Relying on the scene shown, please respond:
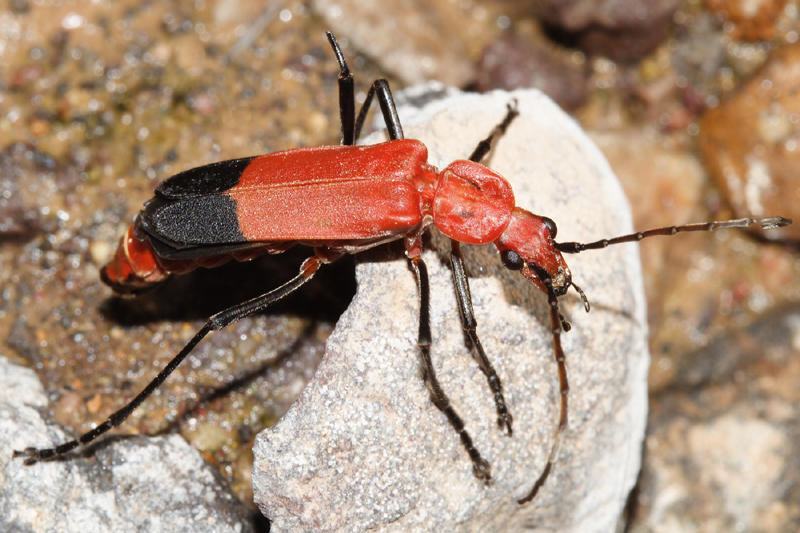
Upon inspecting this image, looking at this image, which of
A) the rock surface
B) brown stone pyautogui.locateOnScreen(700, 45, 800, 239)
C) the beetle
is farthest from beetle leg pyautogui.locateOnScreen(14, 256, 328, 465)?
brown stone pyautogui.locateOnScreen(700, 45, 800, 239)

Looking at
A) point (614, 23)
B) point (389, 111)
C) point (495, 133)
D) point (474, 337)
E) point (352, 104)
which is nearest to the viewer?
point (474, 337)

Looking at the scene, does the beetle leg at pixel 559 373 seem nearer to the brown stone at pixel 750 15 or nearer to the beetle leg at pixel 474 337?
the beetle leg at pixel 474 337

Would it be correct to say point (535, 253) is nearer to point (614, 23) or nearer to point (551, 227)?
point (551, 227)

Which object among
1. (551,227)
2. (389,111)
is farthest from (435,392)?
(389,111)

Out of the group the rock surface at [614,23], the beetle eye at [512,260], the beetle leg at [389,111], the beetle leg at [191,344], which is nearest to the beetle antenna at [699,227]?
the beetle eye at [512,260]

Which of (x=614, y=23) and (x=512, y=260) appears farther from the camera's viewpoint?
(x=614, y=23)

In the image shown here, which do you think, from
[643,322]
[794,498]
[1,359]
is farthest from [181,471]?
[794,498]

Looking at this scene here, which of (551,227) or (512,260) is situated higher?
(551,227)
